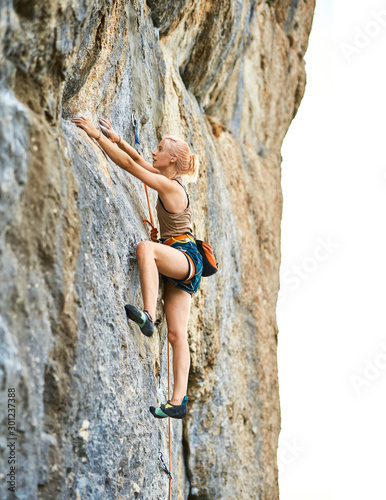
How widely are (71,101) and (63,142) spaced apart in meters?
1.29

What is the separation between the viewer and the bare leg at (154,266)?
4.58 metres

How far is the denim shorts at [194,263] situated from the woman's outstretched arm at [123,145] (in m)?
0.69

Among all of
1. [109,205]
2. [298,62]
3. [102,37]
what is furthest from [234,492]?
[298,62]

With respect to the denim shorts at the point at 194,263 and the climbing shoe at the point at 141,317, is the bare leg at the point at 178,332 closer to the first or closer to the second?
the denim shorts at the point at 194,263

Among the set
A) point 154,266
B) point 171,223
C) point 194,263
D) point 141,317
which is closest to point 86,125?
point 171,223

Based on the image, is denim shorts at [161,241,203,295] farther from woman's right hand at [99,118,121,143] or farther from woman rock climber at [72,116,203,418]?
woman's right hand at [99,118,121,143]

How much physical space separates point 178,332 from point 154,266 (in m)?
0.80

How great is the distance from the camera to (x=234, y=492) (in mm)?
8656

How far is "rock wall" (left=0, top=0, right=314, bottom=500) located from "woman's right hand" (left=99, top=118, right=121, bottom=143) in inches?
8.8

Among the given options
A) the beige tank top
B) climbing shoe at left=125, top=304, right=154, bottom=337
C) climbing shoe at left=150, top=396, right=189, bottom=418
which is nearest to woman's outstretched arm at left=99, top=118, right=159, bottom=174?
the beige tank top

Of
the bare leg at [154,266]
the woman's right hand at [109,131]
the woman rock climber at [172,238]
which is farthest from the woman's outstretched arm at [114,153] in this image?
the bare leg at [154,266]

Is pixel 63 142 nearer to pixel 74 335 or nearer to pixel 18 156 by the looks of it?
pixel 18 156

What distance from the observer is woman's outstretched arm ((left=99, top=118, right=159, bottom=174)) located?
17.2 ft

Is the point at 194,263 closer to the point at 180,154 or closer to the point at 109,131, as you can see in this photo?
the point at 180,154
